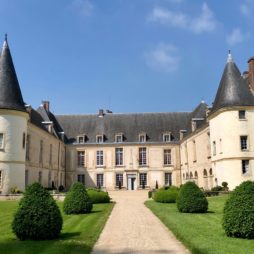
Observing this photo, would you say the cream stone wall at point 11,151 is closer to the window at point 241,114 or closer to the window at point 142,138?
the window at point 241,114

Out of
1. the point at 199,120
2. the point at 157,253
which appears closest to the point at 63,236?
the point at 157,253

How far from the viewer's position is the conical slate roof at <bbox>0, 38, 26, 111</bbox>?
22484mm

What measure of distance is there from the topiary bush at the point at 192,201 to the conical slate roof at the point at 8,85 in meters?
13.5

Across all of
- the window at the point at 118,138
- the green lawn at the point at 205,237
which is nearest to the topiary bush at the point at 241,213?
the green lawn at the point at 205,237

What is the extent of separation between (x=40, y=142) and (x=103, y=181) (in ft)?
32.5

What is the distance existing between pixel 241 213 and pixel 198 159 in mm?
21784

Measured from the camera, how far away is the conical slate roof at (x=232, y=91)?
23.0m

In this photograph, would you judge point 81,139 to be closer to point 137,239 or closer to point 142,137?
point 142,137

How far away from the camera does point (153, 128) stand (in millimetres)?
37719

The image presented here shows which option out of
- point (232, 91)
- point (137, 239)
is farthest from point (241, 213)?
Answer: point (232, 91)

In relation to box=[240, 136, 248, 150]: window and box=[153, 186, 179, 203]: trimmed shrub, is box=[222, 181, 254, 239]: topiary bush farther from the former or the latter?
box=[240, 136, 248, 150]: window

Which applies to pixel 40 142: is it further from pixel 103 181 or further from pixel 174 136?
pixel 174 136

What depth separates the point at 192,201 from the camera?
13047 mm

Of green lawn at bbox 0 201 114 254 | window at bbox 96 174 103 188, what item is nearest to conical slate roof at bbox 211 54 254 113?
green lawn at bbox 0 201 114 254
